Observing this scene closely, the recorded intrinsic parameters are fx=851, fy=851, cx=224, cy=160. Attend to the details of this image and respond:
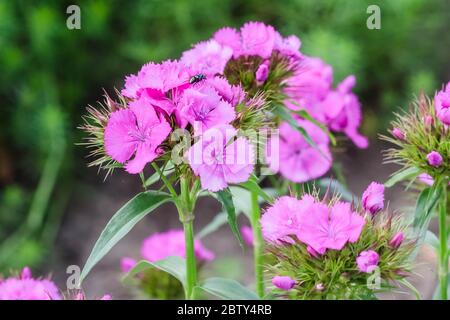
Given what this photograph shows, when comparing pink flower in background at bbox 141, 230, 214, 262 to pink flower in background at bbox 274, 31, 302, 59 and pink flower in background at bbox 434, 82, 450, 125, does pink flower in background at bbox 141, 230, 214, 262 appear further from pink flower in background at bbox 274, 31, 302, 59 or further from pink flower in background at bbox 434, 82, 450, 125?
pink flower in background at bbox 434, 82, 450, 125

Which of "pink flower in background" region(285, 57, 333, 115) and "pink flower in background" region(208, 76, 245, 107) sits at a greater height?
"pink flower in background" region(285, 57, 333, 115)

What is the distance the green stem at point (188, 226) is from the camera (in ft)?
3.82

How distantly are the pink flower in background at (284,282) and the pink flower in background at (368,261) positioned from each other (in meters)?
0.10

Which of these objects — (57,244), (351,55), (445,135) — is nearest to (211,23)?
(351,55)

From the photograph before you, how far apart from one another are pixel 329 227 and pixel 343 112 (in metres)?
0.49

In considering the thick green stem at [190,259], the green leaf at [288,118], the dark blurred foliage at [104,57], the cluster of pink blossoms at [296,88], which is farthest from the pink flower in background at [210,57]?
the dark blurred foliage at [104,57]

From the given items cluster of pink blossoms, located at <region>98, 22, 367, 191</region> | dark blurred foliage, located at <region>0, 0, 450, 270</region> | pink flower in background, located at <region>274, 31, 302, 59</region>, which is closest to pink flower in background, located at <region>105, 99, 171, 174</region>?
cluster of pink blossoms, located at <region>98, 22, 367, 191</region>

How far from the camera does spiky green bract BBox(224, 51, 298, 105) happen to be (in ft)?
4.30

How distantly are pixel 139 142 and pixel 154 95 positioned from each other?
6cm

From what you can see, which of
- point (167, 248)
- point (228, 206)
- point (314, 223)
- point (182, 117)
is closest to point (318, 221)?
point (314, 223)

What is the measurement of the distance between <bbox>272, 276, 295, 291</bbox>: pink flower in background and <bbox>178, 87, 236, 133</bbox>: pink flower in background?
221 millimetres

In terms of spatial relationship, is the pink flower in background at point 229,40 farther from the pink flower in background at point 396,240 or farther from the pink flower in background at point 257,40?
the pink flower in background at point 396,240

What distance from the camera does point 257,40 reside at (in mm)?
1307

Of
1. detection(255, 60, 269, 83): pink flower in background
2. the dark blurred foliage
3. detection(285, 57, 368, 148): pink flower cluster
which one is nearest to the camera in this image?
detection(255, 60, 269, 83): pink flower in background
